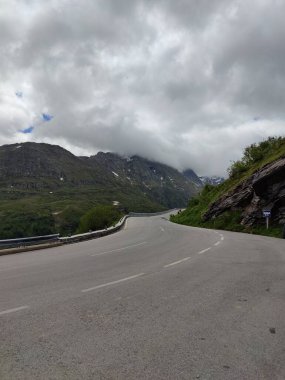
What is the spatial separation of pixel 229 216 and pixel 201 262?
25.0 metres

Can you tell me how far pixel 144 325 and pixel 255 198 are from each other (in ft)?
94.9

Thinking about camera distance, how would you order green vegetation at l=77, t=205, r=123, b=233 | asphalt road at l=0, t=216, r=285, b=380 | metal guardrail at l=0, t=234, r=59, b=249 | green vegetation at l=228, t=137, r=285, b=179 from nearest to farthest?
asphalt road at l=0, t=216, r=285, b=380, metal guardrail at l=0, t=234, r=59, b=249, green vegetation at l=228, t=137, r=285, b=179, green vegetation at l=77, t=205, r=123, b=233

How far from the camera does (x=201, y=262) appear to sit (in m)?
12.5

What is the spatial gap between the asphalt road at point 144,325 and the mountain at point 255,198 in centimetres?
2006

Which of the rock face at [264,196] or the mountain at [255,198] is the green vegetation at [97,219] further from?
the rock face at [264,196]

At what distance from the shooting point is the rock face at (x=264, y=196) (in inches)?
1152

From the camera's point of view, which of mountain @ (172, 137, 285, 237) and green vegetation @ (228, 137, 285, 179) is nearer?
mountain @ (172, 137, 285, 237)

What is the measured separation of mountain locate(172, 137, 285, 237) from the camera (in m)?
29.4

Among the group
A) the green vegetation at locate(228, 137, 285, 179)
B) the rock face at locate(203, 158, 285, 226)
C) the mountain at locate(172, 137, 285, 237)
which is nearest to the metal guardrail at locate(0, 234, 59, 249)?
the mountain at locate(172, 137, 285, 237)

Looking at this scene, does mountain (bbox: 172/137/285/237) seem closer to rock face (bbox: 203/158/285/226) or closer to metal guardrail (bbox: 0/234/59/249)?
rock face (bbox: 203/158/285/226)

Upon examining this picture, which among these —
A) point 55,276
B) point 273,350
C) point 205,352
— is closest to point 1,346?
point 205,352

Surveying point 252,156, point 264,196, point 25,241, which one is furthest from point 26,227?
point 25,241

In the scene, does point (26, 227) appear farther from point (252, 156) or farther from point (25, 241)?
point (25, 241)

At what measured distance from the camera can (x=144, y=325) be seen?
5703 millimetres
